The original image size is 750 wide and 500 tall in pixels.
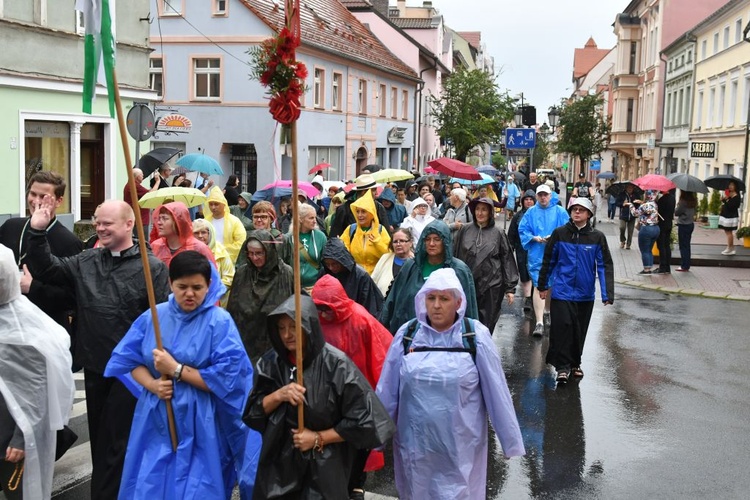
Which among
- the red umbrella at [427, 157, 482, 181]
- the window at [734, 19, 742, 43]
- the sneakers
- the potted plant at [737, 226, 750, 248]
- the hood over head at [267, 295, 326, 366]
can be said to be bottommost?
the sneakers

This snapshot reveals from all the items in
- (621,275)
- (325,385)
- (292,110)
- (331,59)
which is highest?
(331,59)

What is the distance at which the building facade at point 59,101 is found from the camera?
61.6ft

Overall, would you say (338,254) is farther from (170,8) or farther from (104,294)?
(170,8)

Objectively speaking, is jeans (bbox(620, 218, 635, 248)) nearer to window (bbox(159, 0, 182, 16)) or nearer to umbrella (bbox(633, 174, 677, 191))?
umbrella (bbox(633, 174, 677, 191))

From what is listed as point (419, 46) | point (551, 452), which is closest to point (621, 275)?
point (551, 452)

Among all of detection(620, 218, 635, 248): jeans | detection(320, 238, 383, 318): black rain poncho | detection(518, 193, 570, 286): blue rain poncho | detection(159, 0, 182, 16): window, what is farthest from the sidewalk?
detection(159, 0, 182, 16): window

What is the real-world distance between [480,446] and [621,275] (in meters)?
15.4

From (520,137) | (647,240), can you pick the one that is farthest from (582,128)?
(647,240)

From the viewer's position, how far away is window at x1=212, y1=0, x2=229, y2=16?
113ft

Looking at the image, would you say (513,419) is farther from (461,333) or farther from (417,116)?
(417,116)

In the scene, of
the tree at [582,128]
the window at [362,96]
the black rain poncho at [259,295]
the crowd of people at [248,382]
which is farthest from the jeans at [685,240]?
the tree at [582,128]

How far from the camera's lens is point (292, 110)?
450 centimetres

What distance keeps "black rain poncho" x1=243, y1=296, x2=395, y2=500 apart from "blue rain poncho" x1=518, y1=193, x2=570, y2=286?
8.66 metres

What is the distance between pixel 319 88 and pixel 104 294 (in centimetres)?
3253
